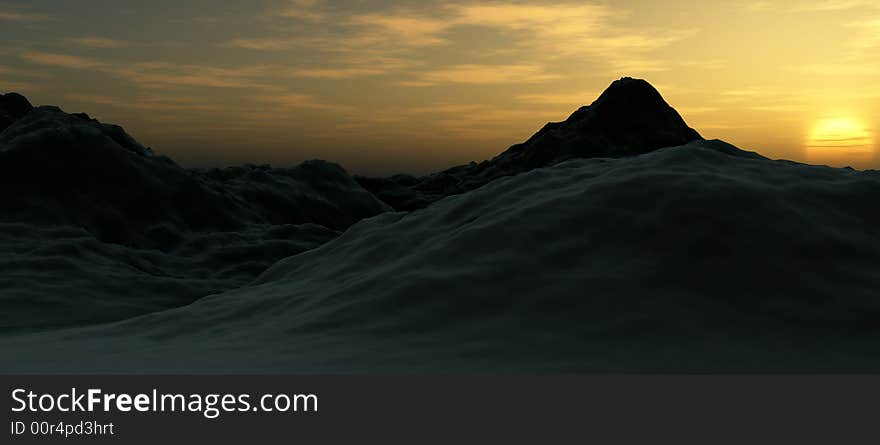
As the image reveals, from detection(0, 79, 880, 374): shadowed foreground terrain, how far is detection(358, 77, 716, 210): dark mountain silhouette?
2034 cm

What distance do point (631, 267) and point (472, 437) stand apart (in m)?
2.70

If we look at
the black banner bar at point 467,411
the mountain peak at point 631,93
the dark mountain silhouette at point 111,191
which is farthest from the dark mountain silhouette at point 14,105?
the black banner bar at point 467,411

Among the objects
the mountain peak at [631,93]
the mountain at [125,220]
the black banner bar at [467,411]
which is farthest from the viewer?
the mountain peak at [631,93]

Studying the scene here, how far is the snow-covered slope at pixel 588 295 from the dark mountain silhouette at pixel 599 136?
71.9ft

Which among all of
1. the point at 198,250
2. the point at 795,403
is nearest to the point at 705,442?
the point at 795,403

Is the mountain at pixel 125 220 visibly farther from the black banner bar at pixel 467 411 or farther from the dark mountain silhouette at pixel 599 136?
the dark mountain silhouette at pixel 599 136

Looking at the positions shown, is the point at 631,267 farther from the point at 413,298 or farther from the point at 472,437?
the point at 472,437

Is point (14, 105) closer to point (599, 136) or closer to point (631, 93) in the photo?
point (599, 136)

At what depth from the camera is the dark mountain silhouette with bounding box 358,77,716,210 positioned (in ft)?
101

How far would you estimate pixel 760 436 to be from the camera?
14.0 ft

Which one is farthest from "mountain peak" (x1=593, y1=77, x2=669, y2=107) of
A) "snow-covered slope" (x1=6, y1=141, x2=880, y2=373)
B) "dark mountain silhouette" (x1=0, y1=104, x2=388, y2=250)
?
"snow-covered slope" (x1=6, y1=141, x2=880, y2=373)

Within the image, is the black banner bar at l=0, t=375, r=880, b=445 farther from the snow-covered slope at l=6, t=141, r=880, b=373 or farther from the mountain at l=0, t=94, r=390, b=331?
the mountain at l=0, t=94, r=390, b=331

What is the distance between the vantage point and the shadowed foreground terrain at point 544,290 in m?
5.38

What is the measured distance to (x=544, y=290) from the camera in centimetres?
628
